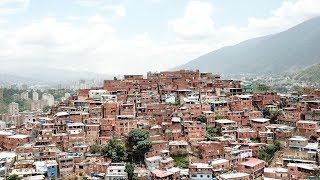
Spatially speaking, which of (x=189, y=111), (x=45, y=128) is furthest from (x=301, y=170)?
(x=45, y=128)

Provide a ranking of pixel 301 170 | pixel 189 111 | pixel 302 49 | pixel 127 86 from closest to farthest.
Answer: pixel 301 170, pixel 189 111, pixel 127 86, pixel 302 49

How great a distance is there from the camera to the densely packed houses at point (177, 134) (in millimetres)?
24047

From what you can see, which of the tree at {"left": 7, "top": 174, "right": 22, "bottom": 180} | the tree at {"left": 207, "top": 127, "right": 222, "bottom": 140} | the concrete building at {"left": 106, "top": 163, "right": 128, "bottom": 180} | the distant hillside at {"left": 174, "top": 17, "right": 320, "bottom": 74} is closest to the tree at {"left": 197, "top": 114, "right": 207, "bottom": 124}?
the tree at {"left": 207, "top": 127, "right": 222, "bottom": 140}

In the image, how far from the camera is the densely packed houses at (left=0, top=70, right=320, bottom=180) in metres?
24.0

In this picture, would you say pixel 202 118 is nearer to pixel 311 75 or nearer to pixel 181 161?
pixel 181 161

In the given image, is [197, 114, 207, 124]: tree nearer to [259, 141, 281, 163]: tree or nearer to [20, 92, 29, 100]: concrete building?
[259, 141, 281, 163]: tree

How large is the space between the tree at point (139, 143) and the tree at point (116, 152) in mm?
634

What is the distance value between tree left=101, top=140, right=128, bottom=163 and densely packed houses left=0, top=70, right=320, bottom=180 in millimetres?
621

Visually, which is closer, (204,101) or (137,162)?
(137,162)

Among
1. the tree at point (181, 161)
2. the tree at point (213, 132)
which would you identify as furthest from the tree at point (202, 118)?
the tree at point (181, 161)

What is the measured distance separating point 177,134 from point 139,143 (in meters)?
3.31

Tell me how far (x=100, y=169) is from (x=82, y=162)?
3.91ft

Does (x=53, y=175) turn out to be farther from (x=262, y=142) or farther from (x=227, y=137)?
(x=262, y=142)

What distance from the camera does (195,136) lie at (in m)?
27.5
